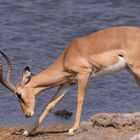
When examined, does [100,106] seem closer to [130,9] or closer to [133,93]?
[133,93]

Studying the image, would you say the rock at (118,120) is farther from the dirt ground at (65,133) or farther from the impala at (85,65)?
the impala at (85,65)

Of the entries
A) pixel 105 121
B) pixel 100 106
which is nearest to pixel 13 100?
pixel 100 106

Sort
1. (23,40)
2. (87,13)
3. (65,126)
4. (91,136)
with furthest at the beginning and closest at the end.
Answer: (87,13)
(23,40)
(65,126)
(91,136)

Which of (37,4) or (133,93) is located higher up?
(37,4)

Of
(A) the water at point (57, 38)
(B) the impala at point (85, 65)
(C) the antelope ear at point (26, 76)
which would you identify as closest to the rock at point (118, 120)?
(B) the impala at point (85, 65)

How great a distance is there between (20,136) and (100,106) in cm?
288

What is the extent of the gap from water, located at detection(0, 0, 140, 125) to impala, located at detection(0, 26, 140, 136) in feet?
5.00

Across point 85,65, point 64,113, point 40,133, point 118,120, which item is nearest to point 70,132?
point 40,133

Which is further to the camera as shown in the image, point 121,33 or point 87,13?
point 87,13

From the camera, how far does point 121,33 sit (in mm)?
12156

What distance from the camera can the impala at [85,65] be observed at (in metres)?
12.0

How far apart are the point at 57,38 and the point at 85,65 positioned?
253 inches

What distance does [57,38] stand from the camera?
727 inches

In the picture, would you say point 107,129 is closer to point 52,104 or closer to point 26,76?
point 52,104
